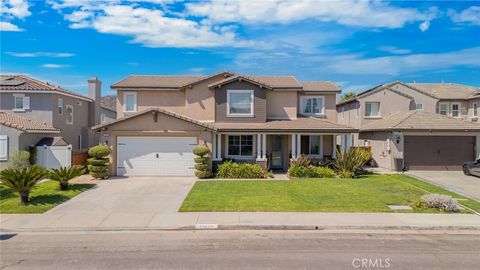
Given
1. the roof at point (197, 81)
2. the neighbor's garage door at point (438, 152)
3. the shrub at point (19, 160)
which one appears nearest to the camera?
the shrub at point (19, 160)

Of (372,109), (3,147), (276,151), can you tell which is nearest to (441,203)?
(276,151)

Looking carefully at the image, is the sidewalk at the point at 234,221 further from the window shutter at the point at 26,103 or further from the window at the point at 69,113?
the window at the point at 69,113

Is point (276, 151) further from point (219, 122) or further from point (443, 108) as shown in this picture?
point (443, 108)

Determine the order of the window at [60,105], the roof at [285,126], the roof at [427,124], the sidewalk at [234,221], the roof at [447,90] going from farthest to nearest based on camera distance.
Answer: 1. the roof at [447,90]
2. the window at [60,105]
3. the roof at [427,124]
4. the roof at [285,126]
5. the sidewalk at [234,221]

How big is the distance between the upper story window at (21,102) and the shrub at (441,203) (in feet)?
78.7

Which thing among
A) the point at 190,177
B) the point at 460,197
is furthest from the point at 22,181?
the point at 460,197

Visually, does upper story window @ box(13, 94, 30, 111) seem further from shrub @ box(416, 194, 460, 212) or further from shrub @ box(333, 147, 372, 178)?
shrub @ box(416, 194, 460, 212)

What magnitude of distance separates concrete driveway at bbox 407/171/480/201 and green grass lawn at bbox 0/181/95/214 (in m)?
16.5

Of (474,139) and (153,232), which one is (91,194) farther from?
(474,139)

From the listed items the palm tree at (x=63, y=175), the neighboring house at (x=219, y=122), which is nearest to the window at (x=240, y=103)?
the neighboring house at (x=219, y=122)

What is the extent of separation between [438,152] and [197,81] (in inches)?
652

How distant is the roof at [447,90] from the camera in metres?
32.8

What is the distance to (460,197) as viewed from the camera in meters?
13.8

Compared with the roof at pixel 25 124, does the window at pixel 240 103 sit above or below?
above
